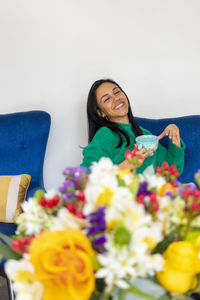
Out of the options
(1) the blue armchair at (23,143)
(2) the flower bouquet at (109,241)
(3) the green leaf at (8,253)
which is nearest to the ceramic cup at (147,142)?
(1) the blue armchair at (23,143)

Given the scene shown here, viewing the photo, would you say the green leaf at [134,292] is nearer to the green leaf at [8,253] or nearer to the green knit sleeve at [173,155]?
the green leaf at [8,253]

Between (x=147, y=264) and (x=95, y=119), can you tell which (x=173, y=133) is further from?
(x=147, y=264)

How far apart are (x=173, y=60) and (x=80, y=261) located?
1.84 m

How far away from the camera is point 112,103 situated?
1.84 m

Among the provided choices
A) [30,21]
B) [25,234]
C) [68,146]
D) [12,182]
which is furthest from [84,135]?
[25,234]

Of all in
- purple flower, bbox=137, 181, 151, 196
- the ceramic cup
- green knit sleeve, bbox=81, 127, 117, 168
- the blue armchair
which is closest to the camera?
purple flower, bbox=137, 181, 151, 196

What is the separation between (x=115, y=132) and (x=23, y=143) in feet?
1.88

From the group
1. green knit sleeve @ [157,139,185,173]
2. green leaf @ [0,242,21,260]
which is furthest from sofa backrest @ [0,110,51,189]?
green leaf @ [0,242,21,260]

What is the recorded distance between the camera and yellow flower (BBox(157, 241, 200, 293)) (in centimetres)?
63

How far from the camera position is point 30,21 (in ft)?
7.06

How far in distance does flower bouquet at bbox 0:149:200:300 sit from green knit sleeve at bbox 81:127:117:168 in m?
0.97

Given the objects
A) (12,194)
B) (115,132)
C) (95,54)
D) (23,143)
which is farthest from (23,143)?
(95,54)

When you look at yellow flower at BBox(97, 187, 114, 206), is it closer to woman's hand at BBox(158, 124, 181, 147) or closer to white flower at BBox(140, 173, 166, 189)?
white flower at BBox(140, 173, 166, 189)

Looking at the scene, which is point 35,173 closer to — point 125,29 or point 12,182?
point 12,182
